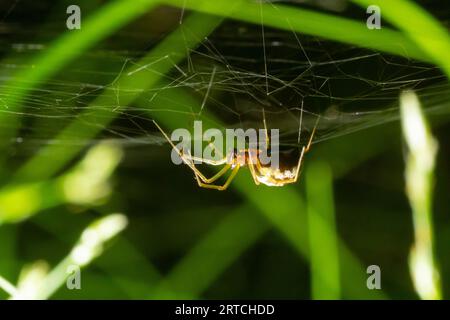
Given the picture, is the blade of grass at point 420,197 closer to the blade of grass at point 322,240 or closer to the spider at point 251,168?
the blade of grass at point 322,240

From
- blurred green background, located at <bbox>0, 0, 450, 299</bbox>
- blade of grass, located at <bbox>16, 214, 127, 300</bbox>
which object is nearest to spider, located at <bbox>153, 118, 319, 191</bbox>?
blurred green background, located at <bbox>0, 0, 450, 299</bbox>

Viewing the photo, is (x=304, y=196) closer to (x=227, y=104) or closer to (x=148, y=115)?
(x=227, y=104)

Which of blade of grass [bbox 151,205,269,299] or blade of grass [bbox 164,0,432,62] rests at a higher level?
blade of grass [bbox 164,0,432,62]

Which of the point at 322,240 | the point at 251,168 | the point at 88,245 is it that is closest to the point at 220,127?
the point at 251,168

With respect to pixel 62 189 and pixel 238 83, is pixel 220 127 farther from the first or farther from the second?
pixel 62 189

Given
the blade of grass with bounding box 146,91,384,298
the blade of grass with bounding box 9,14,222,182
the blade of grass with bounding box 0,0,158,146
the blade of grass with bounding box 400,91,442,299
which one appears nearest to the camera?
the blade of grass with bounding box 400,91,442,299

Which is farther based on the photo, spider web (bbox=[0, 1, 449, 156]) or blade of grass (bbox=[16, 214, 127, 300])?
spider web (bbox=[0, 1, 449, 156])

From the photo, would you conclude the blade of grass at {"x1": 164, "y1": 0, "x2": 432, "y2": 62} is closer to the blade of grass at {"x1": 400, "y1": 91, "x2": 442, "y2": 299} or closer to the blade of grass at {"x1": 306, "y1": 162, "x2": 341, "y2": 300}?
the blade of grass at {"x1": 400, "y1": 91, "x2": 442, "y2": 299}
